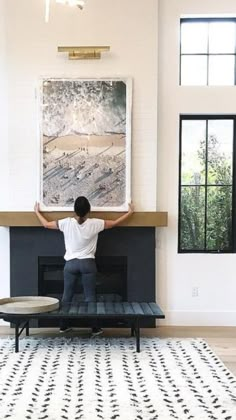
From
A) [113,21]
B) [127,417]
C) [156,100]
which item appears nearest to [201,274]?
[156,100]

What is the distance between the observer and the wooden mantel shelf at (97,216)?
4715 millimetres

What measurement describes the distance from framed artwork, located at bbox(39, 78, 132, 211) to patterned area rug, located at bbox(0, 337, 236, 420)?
Answer: 140 centimetres

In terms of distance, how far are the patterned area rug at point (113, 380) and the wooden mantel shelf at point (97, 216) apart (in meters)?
1.13

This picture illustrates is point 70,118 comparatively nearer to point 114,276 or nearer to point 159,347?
→ point 114,276

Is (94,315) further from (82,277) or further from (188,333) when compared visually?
(188,333)

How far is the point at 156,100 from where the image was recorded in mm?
4773

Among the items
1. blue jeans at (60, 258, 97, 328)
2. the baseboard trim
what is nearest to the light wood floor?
the baseboard trim

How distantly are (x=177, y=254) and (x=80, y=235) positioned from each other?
1141mm

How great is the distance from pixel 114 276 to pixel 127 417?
224 cm

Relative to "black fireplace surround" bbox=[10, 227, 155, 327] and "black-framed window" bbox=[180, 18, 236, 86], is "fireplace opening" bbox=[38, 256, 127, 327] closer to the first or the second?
"black fireplace surround" bbox=[10, 227, 155, 327]

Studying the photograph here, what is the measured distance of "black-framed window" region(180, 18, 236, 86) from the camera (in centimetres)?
495

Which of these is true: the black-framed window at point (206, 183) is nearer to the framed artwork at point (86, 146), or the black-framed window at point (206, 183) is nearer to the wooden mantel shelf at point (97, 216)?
the wooden mantel shelf at point (97, 216)

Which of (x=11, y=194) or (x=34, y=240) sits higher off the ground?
(x=11, y=194)

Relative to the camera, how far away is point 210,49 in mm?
4969
